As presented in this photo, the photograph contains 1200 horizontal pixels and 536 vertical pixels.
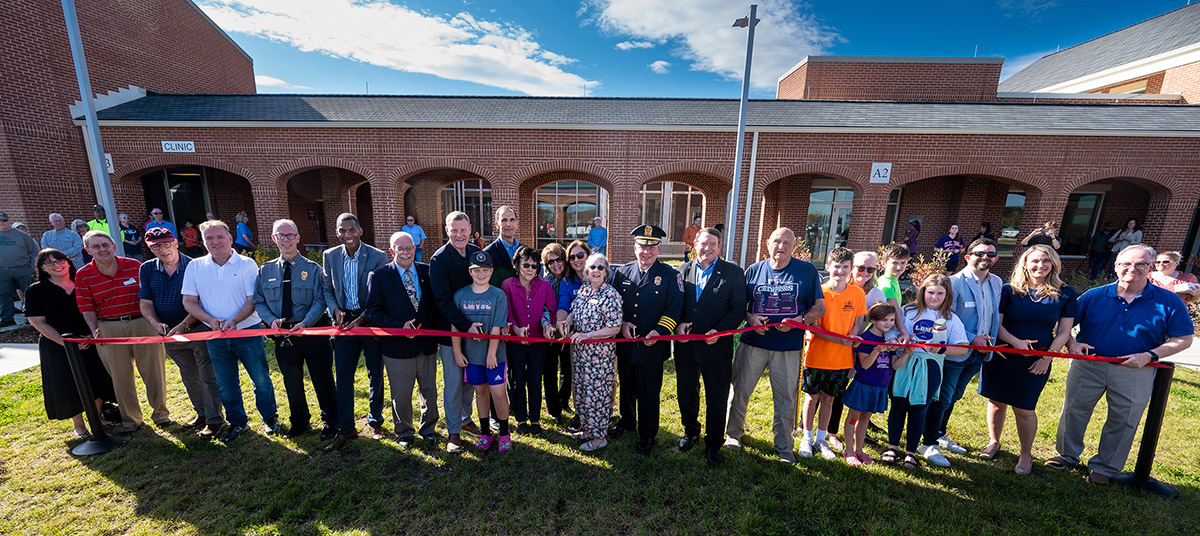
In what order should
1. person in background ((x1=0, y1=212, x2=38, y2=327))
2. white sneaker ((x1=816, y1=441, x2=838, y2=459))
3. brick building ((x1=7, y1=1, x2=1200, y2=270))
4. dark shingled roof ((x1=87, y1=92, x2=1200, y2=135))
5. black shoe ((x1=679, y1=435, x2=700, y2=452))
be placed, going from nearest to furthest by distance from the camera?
white sneaker ((x1=816, y1=441, x2=838, y2=459)) < black shoe ((x1=679, y1=435, x2=700, y2=452)) < person in background ((x1=0, y1=212, x2=38, y2=327)) < brick building ((x1=7, y1=1, x2=1200, y2=270)) < dark shingled roof ((x1=87, y1=92, x2=1200, y2=135))

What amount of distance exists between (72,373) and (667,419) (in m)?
5.62

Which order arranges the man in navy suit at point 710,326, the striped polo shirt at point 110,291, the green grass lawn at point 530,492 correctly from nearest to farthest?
1. the green grass lawn at point 530,492
2. the man in navy suit at point 710,326
3. the striped polo shirt at point 110,291

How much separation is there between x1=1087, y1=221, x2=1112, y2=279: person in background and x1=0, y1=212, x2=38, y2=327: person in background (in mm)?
24733

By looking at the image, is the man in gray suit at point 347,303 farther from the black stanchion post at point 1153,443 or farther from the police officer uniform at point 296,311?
the black stanchion post at point 1153,443

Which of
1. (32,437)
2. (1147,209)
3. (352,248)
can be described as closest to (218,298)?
(352,248)

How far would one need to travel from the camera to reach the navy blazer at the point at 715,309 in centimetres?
353

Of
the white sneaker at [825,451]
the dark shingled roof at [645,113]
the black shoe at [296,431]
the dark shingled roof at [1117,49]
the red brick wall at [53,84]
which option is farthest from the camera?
the dark shingled roof at [1117,49]

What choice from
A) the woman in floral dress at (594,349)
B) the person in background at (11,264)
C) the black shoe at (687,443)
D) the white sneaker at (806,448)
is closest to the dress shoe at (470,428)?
the woman in floral dress at (594,349)

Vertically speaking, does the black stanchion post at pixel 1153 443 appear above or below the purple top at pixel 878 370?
below

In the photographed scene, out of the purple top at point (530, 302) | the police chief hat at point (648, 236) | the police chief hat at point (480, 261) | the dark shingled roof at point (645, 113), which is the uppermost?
the dark shingled roof at point (645, 113)

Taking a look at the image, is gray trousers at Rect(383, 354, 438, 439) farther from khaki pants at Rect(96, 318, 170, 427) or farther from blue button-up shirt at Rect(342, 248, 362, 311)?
khaki pants at Rect(96, 318, 170, 427)

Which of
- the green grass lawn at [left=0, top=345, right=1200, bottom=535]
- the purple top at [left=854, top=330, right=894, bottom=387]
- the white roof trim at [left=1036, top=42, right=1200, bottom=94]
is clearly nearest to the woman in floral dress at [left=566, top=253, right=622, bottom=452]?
the green grass lawn at [left=0, top=345, right=1200, bottom=535]

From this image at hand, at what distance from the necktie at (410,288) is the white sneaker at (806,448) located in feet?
12.3

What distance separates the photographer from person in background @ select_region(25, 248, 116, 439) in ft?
11.7
